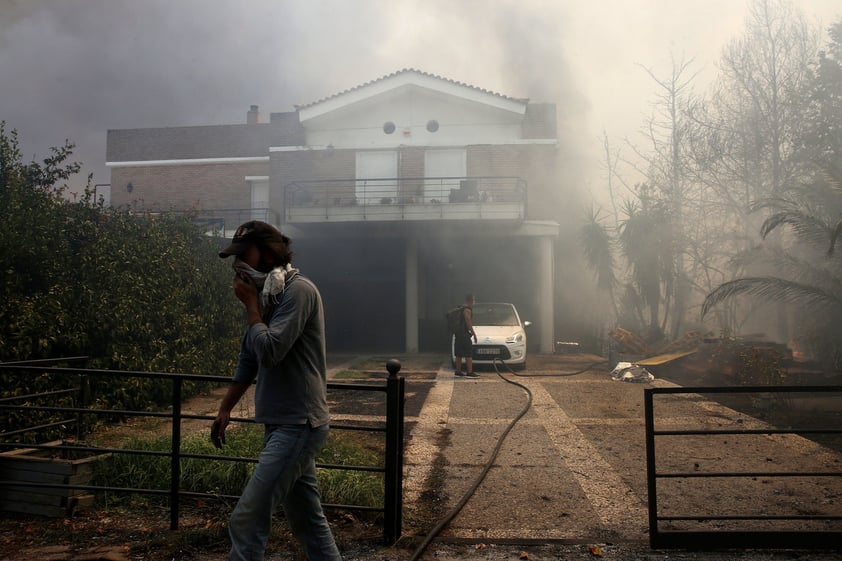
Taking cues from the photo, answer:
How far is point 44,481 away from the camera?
12.8ft

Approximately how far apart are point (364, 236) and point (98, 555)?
14.7m

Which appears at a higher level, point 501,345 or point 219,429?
point 219,429

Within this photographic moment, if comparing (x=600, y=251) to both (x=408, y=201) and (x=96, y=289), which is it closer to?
(x=408, y=201)

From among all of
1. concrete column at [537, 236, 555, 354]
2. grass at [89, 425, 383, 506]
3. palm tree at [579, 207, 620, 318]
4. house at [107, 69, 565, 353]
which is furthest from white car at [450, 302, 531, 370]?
grass at [89, 425, 383, 506]

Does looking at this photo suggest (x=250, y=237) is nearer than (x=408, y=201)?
Yes

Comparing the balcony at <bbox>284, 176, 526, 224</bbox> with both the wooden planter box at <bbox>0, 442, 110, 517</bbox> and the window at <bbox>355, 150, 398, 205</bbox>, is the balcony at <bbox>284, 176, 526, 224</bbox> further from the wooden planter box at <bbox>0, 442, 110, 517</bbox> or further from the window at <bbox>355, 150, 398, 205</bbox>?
the wooden planter box at <bbox>0, 442, 110, 517</bbox>

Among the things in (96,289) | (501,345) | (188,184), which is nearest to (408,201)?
(501,345)

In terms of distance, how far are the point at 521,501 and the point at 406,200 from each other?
13498 mm

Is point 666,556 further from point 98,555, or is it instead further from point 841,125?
point 841,125

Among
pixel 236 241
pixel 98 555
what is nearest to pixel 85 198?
pixel 98 555

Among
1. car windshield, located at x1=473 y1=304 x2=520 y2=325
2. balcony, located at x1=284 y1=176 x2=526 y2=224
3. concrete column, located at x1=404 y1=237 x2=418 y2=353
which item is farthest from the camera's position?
concrete column, located at x1=404 y1=237 x2=418 y2=353

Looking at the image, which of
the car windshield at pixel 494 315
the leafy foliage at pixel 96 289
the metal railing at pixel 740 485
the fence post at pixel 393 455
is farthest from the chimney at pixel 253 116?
the fence post at pixel 393 455

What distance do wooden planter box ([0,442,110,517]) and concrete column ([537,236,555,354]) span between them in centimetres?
1396

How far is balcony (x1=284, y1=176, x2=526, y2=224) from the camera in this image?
15914mm
